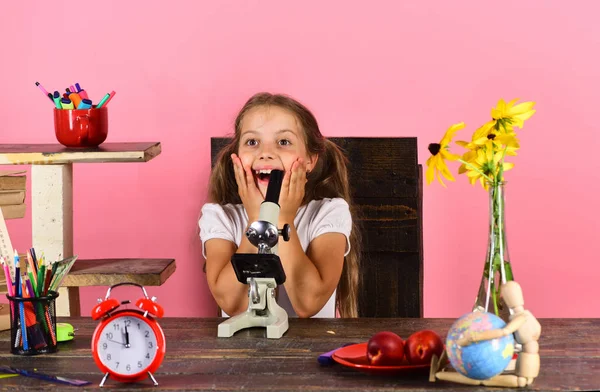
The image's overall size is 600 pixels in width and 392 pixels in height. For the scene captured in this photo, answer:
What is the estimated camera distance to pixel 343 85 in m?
2.79

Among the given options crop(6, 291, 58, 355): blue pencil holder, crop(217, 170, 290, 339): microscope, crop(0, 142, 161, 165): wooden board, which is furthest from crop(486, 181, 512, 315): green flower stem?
crop(0, 142, 161, 165): wooden board

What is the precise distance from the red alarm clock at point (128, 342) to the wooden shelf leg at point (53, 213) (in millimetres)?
865

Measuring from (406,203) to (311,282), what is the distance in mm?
454

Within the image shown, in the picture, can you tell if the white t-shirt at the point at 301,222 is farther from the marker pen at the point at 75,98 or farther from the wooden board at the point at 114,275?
the marker pen at the point at 75,98

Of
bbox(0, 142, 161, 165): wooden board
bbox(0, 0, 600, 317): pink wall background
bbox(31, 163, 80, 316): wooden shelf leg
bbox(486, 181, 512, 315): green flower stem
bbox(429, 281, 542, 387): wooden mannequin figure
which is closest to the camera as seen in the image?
bbox(429, 281, 542, 387): wooden mannequin figure

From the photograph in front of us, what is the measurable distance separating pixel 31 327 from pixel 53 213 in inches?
27.0

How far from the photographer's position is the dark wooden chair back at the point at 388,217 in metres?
2.46

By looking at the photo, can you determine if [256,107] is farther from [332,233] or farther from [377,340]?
[377,340]

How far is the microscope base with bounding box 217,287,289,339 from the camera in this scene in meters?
1.68

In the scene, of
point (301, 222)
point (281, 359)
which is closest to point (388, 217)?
point (301, 222)

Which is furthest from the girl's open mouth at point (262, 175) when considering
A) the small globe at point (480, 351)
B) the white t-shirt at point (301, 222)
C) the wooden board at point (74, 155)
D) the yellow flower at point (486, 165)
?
the small globe at point (480, 351)

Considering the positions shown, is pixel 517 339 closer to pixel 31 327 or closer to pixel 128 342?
pixel 128 342

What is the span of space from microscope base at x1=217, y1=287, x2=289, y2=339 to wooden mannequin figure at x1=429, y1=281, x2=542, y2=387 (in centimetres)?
42

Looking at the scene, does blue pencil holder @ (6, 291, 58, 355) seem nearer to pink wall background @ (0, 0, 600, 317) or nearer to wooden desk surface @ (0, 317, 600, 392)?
wooden desk surface @ (0, 317, 600, 392)
